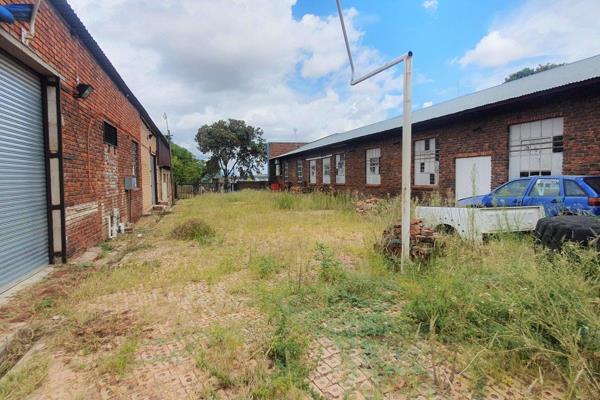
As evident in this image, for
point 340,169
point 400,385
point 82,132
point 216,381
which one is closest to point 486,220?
point 400,385

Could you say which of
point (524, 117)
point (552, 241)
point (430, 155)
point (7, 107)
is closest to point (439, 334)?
point (552, 241)

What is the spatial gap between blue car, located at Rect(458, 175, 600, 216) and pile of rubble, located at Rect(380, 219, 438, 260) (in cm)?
128

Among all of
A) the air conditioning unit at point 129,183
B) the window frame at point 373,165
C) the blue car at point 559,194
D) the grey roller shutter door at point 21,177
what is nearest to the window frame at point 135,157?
the air conditioning unit at point 129,183

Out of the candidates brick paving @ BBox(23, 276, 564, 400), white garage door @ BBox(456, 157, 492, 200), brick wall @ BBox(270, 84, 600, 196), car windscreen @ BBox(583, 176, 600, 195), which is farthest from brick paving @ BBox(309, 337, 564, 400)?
white garage door @ BBox(456, 157, 492, 200)

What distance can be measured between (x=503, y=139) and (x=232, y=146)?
31.3m

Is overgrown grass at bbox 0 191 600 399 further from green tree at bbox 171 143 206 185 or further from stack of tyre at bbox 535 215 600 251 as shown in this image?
green tree at bbox 171 143 206 185

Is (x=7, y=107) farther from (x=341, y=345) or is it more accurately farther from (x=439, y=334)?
(x=439, y=334)

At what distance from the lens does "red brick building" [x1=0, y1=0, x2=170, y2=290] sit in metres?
4.06

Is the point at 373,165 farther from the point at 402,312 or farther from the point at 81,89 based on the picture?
the point at 402,312

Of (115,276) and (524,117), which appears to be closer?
(115,276)

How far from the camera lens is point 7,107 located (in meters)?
4.05

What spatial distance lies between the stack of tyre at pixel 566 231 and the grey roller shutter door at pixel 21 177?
6.39 metres

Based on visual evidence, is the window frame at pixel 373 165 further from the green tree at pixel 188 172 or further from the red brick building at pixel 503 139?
the green tree at pixel 188 172

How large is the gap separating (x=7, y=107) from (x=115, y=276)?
2561 mm
